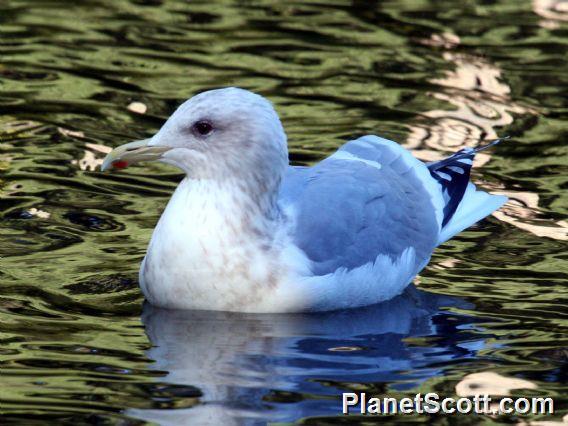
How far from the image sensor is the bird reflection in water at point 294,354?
6.31 m

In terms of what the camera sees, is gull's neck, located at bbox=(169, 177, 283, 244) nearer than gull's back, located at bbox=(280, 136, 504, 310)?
Yes

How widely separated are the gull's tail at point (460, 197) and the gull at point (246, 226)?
3.04 ft

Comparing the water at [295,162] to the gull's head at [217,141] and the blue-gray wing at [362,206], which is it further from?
the gull's head at [217,141]

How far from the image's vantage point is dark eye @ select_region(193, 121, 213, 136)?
7.51 metres

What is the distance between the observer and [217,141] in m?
7.52

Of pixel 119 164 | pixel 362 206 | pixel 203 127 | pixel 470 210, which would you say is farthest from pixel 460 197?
pixel 119 164

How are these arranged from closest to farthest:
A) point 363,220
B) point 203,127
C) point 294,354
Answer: point 294,354
point 203,127
point 363,220

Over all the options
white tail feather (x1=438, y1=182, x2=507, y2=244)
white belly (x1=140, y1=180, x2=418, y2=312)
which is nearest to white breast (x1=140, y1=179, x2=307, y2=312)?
white belly (x1=140, y1=180, x2=418, y2=312)

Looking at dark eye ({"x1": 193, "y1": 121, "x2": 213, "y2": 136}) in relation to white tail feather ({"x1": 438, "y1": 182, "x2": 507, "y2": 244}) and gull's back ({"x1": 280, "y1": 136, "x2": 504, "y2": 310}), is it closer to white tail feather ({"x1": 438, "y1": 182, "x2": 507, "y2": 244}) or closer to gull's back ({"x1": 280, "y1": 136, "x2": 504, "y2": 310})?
gull's back ({"x1": 280, "y1": 136, "x2": 504, "y2": 310})

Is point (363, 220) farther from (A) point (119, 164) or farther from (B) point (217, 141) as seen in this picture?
(A) point (119, 164)

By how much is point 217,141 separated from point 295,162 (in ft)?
8.46

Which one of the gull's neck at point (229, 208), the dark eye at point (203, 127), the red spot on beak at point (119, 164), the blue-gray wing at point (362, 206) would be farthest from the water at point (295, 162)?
the dark eye at point (203, 127)

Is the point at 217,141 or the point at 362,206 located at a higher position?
the point at 217,141

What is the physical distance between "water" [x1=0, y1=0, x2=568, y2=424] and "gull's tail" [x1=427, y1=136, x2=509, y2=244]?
19cm
